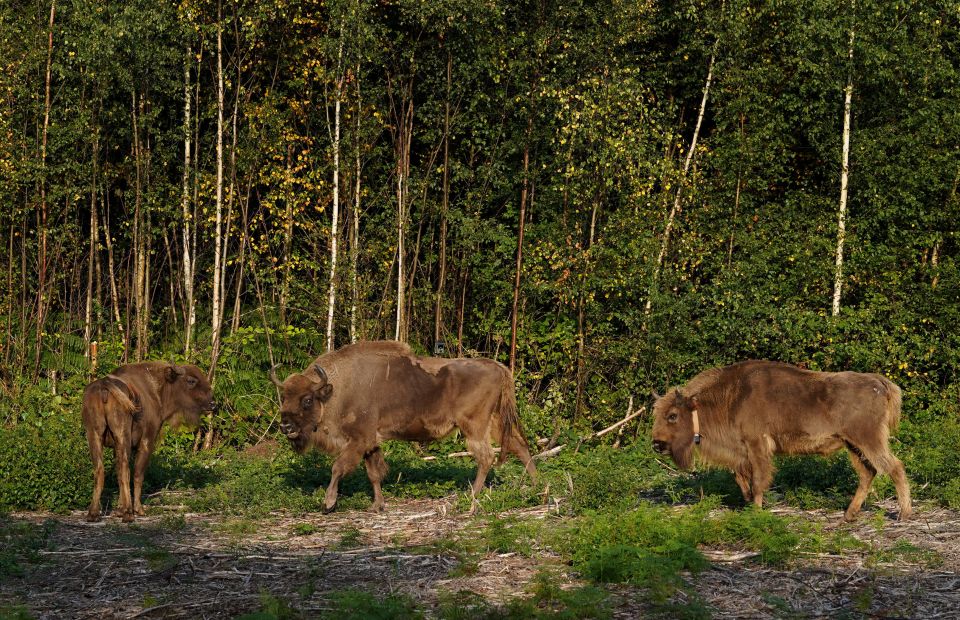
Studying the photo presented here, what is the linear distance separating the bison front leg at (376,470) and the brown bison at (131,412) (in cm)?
230

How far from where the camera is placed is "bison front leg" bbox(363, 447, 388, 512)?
1377cm

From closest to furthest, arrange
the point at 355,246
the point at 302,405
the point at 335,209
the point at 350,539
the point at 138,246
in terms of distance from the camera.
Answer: the point at 350,539 → the point at 302,405 → the point at 335,209 → the point at 355,246 → the point at 138,246

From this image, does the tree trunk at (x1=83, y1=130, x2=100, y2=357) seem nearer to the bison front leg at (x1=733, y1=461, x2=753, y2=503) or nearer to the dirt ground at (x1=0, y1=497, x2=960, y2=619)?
the dirt ground at (x1=0, y1=497, x2=960, y2=619)

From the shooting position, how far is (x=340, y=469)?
13.6 m

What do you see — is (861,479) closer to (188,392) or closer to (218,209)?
(188,392)

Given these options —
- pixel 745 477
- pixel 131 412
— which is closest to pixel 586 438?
pixel 745 477

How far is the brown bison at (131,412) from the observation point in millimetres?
12719

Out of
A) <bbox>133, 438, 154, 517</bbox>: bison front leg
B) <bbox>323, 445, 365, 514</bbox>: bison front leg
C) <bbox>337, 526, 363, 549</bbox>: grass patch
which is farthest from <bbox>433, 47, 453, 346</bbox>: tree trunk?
<bbox>337, 526, 363, 549</bbox>: grass patch

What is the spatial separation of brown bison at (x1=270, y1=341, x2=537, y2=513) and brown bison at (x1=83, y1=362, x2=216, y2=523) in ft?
4.28

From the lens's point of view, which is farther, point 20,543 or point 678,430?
point 678,430

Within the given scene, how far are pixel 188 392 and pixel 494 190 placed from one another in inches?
384

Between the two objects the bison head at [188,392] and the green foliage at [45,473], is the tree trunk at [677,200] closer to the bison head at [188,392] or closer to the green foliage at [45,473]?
the bison head at [188,392]

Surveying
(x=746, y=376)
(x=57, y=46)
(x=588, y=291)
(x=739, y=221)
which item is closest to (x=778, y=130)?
(x=739, y=221)

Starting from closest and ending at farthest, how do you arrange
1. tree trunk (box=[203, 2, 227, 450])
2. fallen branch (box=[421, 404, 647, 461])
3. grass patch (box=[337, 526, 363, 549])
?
grass patch (box=[337, 526, 363, 549]), fallen branch (box=[421, 404, 647, 461]), tree trunk (box=[203, 2, 227, 450])
